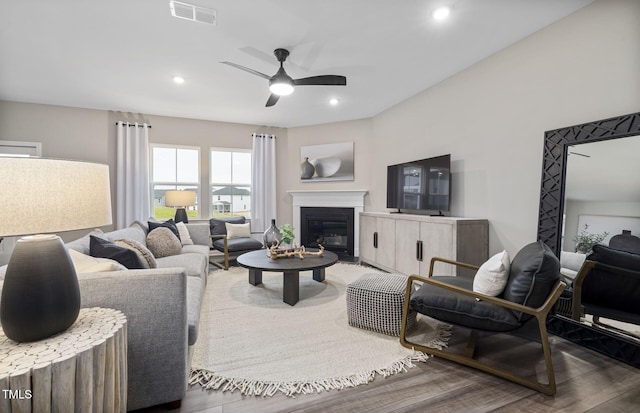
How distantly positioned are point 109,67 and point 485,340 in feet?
15.3

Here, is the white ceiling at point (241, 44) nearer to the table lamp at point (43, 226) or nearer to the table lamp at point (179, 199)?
the table lamp at point (179, 199)

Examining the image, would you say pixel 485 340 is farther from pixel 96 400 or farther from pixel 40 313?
pixel 40 313

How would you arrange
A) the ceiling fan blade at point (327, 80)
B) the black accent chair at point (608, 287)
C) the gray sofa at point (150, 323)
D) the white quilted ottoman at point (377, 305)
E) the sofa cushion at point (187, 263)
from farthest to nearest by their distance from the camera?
the ceiling fan blade at point (327, 80), the sofa cushion at point (187, 263), the white quilted ottoman at point (377, 305), the black accent chair at point (608, 287), the gray sofa at point (150, 323)

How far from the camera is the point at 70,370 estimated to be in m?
0.99

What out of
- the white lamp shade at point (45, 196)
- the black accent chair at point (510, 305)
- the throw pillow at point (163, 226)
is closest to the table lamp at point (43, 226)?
the white lamp shade at point (45, 196)

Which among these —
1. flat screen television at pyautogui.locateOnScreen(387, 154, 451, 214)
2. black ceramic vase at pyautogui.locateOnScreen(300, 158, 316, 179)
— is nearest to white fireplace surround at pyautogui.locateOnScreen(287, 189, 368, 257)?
black ceramic vase at pyautogui.locateOnScreen(300, 158, 316, 179)

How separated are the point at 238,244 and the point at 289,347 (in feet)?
9.04

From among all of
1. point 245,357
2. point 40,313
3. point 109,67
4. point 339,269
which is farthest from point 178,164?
point 40,313

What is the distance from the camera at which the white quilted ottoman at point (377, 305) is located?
2314mm

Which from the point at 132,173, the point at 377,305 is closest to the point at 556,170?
the point at 377,305

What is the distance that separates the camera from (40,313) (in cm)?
108

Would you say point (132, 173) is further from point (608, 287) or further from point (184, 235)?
point (608, 287)

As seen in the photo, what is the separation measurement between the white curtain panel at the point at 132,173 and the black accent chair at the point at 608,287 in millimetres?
5802

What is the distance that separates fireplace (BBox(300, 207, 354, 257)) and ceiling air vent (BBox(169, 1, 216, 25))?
12.0 ft
